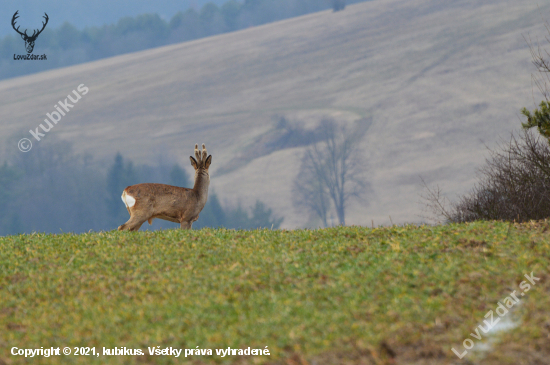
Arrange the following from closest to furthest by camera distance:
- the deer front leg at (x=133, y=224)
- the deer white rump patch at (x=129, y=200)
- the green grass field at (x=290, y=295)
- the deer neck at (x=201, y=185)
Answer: the green grass field at (x=290, y=295)
the deer white rump patch at (x=129, y=200)
the deer front leg at (x=133, y=224)
the deer neck at (x=201, y=185)

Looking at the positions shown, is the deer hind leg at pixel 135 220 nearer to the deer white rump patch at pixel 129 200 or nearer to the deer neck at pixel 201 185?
the deer white rump patch at pixel 129 200

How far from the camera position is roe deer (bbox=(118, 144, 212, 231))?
49.6ft

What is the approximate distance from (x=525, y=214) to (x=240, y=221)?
8569 centimetres

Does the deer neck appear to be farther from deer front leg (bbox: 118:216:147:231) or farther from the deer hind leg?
deer front leg (bbox: 118:216:147:231)

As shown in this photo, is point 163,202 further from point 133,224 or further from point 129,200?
point 133,224

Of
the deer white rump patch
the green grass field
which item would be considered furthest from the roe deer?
the green grass field

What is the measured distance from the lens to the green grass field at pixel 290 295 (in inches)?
293

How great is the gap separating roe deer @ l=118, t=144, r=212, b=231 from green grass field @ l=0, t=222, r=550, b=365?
5.15 ft

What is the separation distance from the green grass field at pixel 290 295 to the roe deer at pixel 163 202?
1570 mm

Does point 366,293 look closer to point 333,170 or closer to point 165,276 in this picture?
point 165,276

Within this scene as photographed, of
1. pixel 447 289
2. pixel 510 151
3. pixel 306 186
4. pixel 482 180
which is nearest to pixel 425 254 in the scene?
pixel 447 289

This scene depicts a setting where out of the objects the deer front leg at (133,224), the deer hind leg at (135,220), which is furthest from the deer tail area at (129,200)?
the deer front leg at (133,224)

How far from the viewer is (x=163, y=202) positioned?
601 inches

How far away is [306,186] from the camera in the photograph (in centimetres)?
10256
